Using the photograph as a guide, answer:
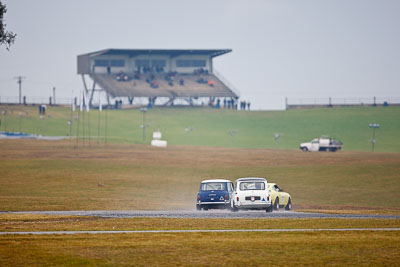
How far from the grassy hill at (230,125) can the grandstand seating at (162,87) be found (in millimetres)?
6065

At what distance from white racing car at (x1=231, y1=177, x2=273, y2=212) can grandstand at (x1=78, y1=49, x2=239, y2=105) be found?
123 m

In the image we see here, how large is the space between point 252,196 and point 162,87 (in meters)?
131

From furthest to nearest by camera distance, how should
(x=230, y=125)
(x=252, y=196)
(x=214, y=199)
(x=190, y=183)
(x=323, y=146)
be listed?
(x=230, y=125), (x=323, y=146), (x=190, y=183), (x=214, y=199), (x=252, y=196)

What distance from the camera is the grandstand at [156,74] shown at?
169m

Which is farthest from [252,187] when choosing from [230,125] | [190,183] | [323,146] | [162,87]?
[162,87]

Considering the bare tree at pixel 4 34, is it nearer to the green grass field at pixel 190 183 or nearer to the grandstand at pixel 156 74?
the green grass field at pixel 190 183

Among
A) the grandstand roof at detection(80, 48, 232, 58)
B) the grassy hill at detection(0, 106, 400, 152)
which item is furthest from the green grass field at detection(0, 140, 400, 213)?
the grandstand roof at detection(80, 48, 232, 58)

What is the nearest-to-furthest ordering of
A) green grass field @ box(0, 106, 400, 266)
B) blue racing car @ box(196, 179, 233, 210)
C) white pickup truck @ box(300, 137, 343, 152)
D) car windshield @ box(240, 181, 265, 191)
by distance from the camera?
green grass field @ box(0, 106, 400, 266)
car windshield @ box(240, 181, 265, 191)
blue racing car @ box(196, 179, 233, 210)
white pickup truck @ box(300, 137, 343, 152)

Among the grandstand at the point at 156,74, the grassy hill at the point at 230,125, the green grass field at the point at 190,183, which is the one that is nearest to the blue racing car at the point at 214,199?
the green grass field at the point at 190,183

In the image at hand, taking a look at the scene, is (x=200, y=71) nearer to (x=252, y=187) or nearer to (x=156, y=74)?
(x=156, y=74)

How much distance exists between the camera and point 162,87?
172 m

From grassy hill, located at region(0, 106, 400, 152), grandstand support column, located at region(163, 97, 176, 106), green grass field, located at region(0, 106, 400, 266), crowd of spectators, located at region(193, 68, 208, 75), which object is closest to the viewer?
green grass field, located at region(0, 106, 400, 266)

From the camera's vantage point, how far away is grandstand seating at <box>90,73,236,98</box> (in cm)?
16625

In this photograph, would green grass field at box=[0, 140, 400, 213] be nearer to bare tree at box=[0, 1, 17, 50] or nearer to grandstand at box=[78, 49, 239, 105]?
bare tree at box=[0, 1, 17, 50]
